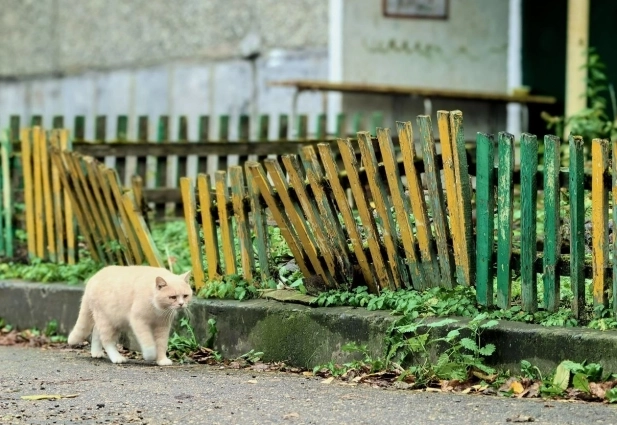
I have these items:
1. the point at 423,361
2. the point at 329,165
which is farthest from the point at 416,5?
the point at 423,361

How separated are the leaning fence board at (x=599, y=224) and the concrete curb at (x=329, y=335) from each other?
0.72ft

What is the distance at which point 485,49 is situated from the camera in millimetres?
14969

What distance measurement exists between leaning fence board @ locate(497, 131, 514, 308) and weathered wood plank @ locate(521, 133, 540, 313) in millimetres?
68

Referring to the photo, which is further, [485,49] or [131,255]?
[485,49]

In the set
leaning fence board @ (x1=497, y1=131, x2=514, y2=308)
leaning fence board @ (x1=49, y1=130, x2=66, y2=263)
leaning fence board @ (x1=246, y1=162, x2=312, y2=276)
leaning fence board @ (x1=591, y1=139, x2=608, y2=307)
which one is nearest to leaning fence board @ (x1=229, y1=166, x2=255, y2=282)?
leaning fence board @ (x1=246, y1=162, x2=312, y2=276)

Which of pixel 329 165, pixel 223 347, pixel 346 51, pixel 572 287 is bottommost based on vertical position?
pixel 223 347

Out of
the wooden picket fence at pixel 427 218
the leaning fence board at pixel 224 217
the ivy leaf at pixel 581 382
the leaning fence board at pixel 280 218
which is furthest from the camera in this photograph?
the leaning fence board at pixel 224 217

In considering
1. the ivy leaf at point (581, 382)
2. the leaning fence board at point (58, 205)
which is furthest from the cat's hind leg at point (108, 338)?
the ivy leaf at point (581, 382)

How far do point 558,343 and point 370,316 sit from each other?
46.0 inches

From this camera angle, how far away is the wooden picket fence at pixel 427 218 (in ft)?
21.6

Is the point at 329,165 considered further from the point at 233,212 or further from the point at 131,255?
the point at 131,255

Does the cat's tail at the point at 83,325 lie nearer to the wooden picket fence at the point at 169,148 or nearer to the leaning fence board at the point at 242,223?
the leaning fence board at the point at 242,223

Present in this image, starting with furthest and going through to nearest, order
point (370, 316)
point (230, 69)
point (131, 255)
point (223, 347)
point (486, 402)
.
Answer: point (230, 69) < point (131, 255) < point (223, 347) < point (370, 316) < point (486, 402)

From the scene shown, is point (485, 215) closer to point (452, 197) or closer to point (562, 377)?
point (452, 197)
